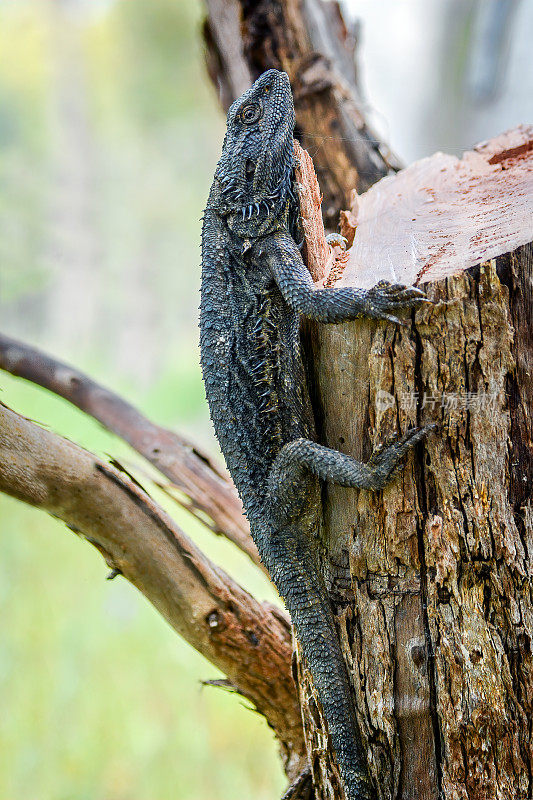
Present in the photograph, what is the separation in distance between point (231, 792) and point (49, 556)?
6.17 feet

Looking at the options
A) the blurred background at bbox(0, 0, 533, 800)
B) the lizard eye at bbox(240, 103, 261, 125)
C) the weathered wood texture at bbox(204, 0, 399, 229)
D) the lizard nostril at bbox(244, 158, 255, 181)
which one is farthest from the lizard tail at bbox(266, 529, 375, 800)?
the weathered wood texture at bbox(204, 0, 399, 229)

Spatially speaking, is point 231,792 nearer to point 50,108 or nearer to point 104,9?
point 50,108

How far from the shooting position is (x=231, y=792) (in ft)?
11.4

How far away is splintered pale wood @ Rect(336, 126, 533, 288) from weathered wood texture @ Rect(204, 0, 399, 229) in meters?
1.01

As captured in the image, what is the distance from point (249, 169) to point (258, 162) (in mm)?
46

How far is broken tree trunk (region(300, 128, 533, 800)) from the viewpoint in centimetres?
165

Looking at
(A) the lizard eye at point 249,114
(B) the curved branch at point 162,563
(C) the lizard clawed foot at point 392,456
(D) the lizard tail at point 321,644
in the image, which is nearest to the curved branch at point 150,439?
(B) the curved branch at point 162,563

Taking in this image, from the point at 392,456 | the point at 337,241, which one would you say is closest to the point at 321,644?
the point at 392,456

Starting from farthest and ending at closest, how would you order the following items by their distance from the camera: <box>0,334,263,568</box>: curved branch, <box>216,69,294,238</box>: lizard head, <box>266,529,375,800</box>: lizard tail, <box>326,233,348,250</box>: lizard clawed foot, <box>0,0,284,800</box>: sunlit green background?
<box>0,0,284,800</box>: sunlit green background < <box>0,334,263,568</box>: curved branch < <box>326,233,348,250</box>: lizard clawed foot < <box>216,69,294,238</box>: lizard head < <box>266,529,375,800</box>: lizard tail

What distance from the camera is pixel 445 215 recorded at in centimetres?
210

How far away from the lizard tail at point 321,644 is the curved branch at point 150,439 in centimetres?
84

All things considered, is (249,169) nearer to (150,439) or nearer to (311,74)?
(150,439)

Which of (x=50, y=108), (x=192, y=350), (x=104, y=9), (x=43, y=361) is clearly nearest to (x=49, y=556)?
(x=43, y=361)

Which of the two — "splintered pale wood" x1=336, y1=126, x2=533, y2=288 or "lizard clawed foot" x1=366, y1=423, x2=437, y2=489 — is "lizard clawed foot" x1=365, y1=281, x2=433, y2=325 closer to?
"splintered pale wood" x1=336, y1=126, x2=533, y2=288
